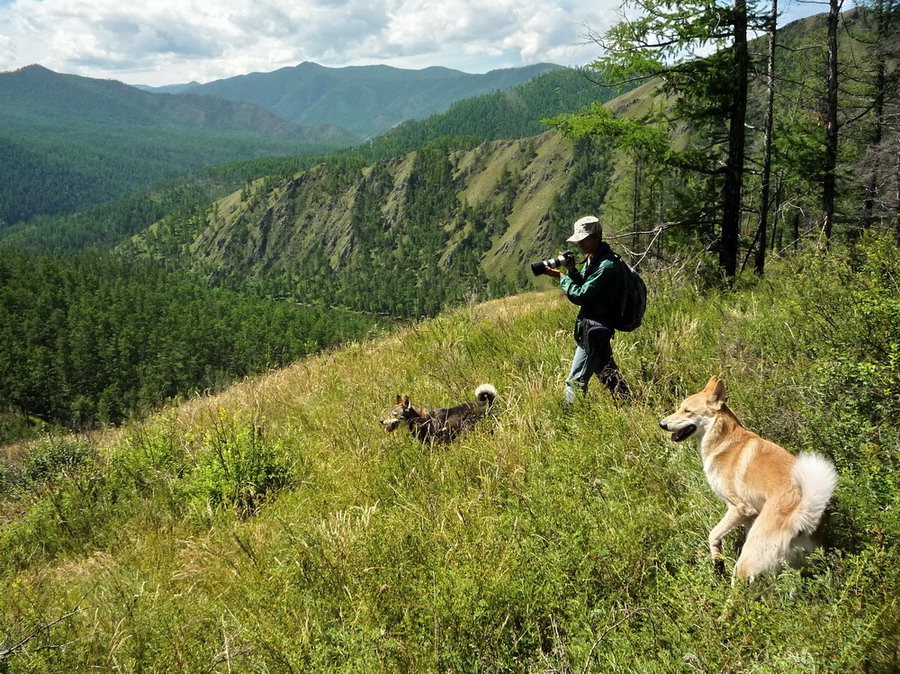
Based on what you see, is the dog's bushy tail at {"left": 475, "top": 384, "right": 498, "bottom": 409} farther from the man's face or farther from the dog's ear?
the dog's ear

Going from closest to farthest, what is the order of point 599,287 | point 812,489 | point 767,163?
point 812,489, point 599,287, point 767,163

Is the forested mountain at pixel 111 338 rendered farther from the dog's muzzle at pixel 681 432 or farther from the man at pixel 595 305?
the dog's muzzle at pixel 681 432

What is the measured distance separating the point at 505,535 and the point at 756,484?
129cm

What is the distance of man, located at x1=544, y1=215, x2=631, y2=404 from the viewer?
4.49 metres

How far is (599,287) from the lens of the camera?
14.7 ft

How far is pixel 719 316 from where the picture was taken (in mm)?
6219

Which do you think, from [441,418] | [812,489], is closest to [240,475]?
[441,418]

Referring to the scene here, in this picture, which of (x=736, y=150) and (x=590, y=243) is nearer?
(x=590, y=243)

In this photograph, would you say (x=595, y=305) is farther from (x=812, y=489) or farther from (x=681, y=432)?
(x=812, y=489)

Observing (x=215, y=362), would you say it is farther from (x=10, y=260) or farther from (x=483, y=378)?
(x=483, y=378)

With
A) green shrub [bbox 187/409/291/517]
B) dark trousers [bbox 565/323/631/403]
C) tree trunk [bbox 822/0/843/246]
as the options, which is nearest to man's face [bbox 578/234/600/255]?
dark trousers [bbox 565/323/631/403]

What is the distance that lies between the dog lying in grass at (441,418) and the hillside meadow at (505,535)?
9.1 inches

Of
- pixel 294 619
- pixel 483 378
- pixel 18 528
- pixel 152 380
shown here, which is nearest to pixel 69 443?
pixel 18 528

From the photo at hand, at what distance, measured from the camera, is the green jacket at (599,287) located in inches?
176
